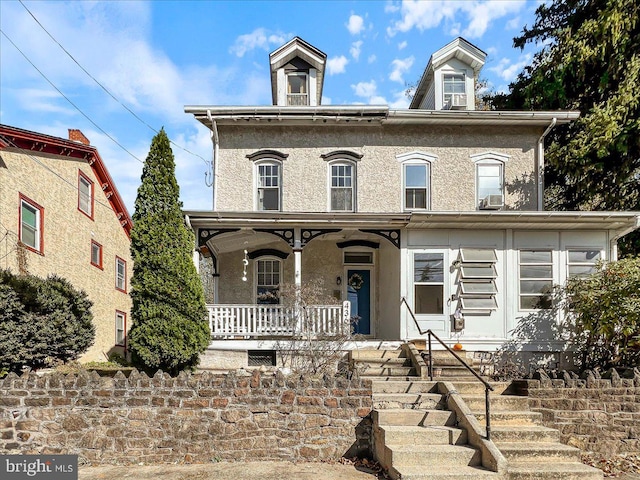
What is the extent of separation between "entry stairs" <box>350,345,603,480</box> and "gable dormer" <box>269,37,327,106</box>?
8807 mm

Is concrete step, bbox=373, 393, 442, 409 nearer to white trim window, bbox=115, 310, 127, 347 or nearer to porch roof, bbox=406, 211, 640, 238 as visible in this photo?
porch roof, bbox=406, 211, 640, 238

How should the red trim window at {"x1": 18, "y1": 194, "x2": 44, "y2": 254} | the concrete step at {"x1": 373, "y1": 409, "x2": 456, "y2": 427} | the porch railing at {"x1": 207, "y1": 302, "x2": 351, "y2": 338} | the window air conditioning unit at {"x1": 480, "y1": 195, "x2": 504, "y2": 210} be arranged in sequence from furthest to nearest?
the red trim window at {"x1": 18, "y1": 194, "x2": 44, "y2": 254}, the window air conditioning unit at {"x1": 480, "y1": 195, "x2": 504, "y2": 210}, the porch railing at {"x1": 207, "y1": 302, "x2": 351, "y2": 338}, the concrete step at {"x1": 373, "y1": 409, "x2": 456, "y2": 427}

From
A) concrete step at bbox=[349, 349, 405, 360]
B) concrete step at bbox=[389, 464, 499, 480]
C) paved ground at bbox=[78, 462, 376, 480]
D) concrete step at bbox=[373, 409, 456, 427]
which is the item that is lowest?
paved ground at bbox=[78, 462, 376, 480]

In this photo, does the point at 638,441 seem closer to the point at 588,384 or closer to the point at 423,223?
the point at 588,384

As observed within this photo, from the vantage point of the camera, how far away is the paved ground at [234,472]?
18.6 feet

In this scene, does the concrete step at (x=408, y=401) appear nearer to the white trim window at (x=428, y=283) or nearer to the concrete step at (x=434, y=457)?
the concrete step at (x=434, y=457)

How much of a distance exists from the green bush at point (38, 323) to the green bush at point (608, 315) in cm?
1029

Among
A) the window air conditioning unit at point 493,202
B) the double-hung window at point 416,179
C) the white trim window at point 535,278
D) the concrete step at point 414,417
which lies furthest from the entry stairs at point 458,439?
the double-hung window at point 416,179

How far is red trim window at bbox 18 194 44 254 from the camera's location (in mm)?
11969

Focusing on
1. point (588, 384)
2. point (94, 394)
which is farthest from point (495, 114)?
point (94, 394)

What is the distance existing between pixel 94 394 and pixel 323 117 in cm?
879

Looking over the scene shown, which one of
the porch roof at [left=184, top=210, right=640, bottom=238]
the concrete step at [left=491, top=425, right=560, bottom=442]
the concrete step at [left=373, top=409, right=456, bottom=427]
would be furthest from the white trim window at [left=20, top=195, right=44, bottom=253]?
the concrete step at [left=491, top=425, right=560, bottom=442]

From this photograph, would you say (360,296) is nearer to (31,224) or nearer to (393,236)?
(393,236)

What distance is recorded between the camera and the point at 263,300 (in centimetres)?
1237
